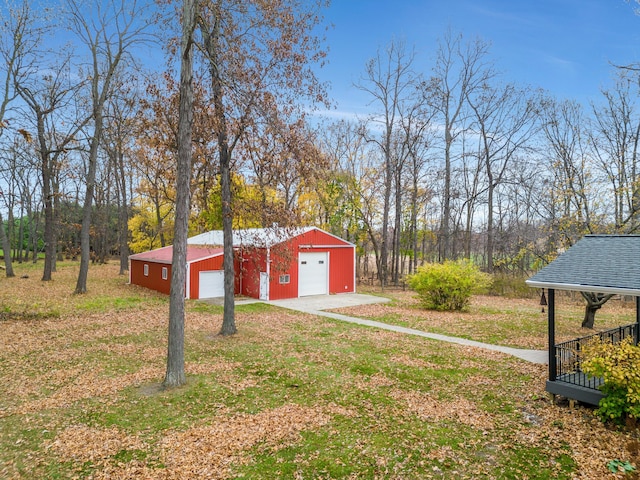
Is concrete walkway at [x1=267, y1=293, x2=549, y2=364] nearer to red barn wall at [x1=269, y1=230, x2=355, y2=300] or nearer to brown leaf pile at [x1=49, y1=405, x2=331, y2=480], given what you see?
red barn wall at [x1=269, y1=230, x2=355, y2=300]

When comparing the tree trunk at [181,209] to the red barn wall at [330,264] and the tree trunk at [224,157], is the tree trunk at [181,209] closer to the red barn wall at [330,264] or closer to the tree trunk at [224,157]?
the tree trunk at [224,157]

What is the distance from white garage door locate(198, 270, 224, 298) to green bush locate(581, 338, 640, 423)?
15.9 meters

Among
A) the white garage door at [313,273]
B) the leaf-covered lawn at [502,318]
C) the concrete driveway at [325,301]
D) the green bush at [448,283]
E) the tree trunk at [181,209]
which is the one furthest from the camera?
the white garage door at [313,273]

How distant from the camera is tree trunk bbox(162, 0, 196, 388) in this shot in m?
7.18

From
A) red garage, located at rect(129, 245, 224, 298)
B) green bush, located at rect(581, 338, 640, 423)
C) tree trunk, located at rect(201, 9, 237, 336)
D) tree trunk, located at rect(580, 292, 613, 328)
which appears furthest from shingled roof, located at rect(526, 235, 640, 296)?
red garage, located at rect(129, 245, 224, 298)

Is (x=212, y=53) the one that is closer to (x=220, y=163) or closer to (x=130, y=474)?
(x=220, y=163)

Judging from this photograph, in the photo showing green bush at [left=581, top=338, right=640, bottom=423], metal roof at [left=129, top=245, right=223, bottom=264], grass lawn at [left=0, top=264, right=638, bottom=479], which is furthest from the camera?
metal roof at [left=129, top=245, right=223, bottom=264]

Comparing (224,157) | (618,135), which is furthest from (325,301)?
(618,135)

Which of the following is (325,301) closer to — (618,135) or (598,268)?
(598,268)

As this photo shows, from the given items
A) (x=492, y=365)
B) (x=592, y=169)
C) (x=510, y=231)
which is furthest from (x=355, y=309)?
(x=510, y=231)

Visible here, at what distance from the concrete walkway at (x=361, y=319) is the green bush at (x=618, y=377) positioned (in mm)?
3177

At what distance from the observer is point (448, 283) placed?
1588 cm

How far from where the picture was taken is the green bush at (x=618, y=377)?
5578mm

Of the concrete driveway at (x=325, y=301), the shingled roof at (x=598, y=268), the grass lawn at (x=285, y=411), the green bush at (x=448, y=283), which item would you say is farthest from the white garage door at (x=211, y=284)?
the shingled roof at (x=598, y=268)
